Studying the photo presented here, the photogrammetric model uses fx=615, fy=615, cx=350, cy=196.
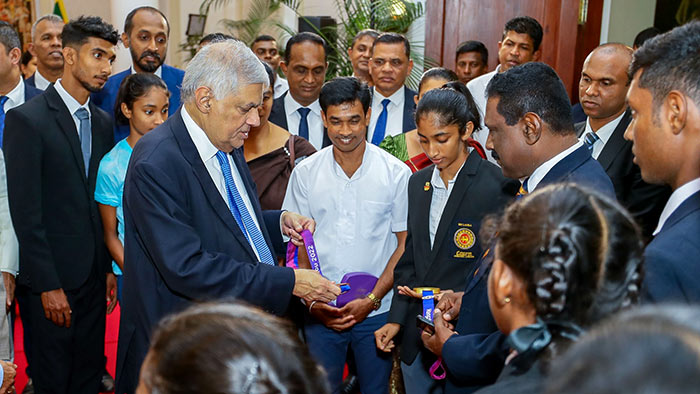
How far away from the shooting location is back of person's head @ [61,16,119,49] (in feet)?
10.4

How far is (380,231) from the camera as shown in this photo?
287 cm

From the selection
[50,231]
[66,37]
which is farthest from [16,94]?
[50,231]

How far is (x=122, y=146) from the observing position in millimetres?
3104

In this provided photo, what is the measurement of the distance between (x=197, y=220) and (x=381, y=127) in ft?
7.09

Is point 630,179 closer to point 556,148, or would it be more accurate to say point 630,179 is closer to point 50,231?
point 556,148

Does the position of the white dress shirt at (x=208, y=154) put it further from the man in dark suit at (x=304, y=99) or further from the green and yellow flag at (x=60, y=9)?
the green and yellow flag at (x=60, y=9)

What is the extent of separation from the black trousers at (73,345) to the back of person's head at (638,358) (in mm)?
2795

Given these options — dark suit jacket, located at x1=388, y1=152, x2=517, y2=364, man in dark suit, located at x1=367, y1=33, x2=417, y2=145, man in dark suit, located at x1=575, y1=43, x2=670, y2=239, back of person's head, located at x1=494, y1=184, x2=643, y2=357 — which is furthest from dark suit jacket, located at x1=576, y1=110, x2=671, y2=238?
back of person's head, located at x1=494, y1=184, x2=643, y2=357

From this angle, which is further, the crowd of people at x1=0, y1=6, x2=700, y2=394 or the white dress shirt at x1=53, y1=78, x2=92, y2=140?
the white dress shirt at x1=53, y1=78, x2=92, y2=140

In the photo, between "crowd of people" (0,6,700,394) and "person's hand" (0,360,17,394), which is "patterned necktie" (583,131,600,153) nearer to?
"crowd of people" (0,6,700,394)

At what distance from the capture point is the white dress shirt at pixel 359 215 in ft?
9.32

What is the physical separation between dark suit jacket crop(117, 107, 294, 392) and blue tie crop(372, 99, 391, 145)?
6.39 ft

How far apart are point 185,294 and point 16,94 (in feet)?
8.68

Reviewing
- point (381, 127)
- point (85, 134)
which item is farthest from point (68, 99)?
point (381, 127)
